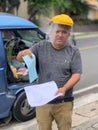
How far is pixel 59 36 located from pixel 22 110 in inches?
101

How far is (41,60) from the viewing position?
387 centimetres

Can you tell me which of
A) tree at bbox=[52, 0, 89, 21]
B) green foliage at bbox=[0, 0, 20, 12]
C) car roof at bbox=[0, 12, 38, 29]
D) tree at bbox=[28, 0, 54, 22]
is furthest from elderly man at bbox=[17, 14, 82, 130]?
tree at bbox=[52, 0, 89, 21]

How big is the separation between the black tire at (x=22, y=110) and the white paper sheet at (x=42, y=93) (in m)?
2.08

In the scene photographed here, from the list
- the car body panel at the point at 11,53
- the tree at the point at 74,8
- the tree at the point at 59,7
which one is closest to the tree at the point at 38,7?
the tree at the point at 59,7

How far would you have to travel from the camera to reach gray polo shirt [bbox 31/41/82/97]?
12.6 ft

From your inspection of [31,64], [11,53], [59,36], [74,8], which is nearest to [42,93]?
[31,64]

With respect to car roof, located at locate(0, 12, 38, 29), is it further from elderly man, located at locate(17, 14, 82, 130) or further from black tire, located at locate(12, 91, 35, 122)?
elderly man, located at locate(17, 14, 82, 130)

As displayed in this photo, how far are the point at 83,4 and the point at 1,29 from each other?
99.0ft

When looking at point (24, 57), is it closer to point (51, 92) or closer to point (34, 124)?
point (51, 92)

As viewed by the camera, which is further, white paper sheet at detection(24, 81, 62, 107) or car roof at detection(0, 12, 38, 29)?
car roof at detection(0, 12, 38, 29)

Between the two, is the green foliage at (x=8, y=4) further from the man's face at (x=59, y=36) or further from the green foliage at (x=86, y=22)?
the man's face at (x=59, y=36)

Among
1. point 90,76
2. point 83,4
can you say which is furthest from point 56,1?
point 90,76

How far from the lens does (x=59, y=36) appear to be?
148 inches

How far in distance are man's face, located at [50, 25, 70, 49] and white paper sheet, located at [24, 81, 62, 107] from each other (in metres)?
0.39
